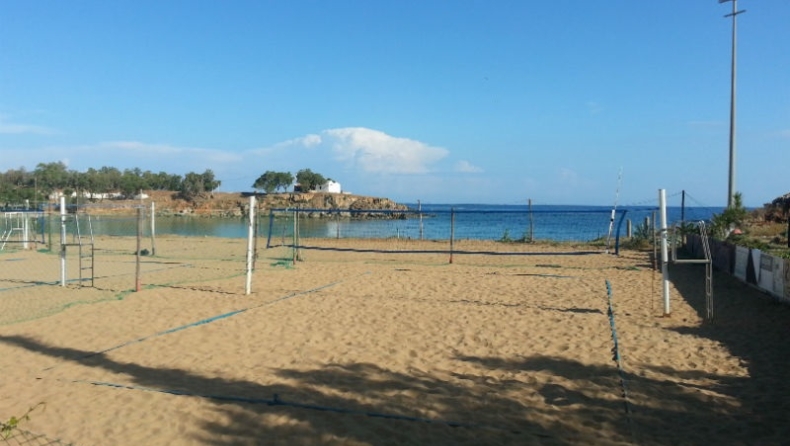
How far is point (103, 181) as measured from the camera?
7844 centimetres

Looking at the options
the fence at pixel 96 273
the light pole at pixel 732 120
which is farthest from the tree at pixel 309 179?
the light pole at pixel 732 120

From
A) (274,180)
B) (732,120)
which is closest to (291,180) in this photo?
(274,180)

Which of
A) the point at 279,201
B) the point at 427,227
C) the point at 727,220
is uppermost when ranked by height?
the point at 279,201

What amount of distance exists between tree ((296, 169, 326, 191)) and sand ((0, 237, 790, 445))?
77.3 m

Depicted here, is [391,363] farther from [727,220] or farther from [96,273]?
[727,220]

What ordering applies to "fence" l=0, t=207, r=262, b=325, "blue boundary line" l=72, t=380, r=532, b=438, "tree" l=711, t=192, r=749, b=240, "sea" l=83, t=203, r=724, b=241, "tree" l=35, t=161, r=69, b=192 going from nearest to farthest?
"blue boundary line" l=72, t=380, r=532, b=438 < "fence" l=0, t=207, r=262, b=325 < "sea" l=83, t=203, r=724, b=241 < "tree" l=711, t=192, r=749, b=240 < "tree" l=35, t=161, r=69, b=192

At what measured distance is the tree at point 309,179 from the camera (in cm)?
8906

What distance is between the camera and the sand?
4281 mm

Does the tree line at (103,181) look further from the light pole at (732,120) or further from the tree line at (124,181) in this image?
the light pole at (732,120)

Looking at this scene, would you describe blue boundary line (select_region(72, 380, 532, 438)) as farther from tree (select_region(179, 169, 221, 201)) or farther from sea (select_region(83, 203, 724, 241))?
tree (select_region(179, 169, 221, 201))

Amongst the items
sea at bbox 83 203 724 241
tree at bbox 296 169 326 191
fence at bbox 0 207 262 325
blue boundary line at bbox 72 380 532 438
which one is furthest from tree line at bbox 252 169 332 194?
blue boundary line at bbox 72 380 532 438

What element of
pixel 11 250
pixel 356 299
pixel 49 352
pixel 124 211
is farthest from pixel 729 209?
pixel 124 211

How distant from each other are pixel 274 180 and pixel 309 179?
5.50 m

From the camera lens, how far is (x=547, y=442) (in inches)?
155
